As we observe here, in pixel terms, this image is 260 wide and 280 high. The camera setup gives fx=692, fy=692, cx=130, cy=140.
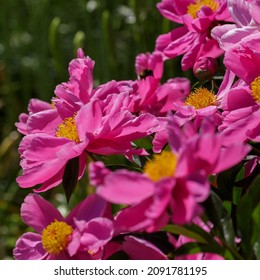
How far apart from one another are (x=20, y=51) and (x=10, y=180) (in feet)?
1.73

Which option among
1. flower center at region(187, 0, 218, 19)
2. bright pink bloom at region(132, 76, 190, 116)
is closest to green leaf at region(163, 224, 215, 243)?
bright pink bloom at region(132, 76, 190, 116)

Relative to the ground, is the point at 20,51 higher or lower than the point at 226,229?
lower

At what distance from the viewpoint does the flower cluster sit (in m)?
0.52

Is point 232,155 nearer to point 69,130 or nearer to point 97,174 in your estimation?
point 97,174

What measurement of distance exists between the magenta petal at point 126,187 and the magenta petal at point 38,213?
0.19 meters

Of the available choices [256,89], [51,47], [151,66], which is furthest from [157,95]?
[51,47]

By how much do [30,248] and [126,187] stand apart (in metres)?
0.21

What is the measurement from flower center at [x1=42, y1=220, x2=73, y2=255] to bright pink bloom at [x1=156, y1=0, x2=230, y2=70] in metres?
0.34

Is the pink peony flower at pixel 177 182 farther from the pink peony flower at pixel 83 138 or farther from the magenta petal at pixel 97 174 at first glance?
the pink peony flower at pixel 83 138

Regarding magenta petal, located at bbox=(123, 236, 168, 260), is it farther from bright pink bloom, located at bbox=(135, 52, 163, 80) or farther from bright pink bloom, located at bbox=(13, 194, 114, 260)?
bright pink bloom, located at bbox=(135, 52, 163, 80)

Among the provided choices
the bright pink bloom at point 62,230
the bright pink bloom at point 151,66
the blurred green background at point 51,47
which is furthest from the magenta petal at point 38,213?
the blurred green background at point 51,47

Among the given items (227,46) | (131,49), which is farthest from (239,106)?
(131,49)

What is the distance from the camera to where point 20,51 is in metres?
2.54
